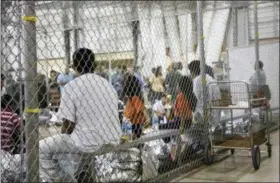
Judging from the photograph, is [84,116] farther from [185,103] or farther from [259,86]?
[259,86]

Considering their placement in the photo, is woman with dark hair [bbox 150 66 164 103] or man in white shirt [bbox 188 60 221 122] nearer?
man in white shirt [bbox 188 60 221 122]

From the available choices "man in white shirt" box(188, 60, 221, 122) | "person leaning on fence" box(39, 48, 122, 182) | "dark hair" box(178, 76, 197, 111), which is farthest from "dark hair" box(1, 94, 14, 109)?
"man in white shirt" box(188, 60, 221, 122)

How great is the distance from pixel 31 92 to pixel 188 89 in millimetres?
3006

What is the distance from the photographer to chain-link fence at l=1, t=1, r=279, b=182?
2.27 meters

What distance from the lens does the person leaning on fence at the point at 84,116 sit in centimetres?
269

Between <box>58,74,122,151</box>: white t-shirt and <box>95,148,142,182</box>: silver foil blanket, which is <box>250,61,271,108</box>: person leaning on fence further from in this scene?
<box>58,74,122,151</box>: white t-shirt

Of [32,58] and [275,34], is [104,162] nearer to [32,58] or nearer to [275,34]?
[32,58]

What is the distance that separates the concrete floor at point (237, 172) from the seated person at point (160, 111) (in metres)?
1.10

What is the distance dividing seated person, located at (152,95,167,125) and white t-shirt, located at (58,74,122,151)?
2352 millimetres

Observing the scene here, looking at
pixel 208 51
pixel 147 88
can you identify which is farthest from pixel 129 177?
pixel 208 51

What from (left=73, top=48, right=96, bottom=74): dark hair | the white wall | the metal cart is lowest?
the metal cart

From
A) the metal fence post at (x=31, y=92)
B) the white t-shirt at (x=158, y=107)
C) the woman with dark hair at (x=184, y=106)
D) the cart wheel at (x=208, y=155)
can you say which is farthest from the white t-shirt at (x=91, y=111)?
the white t-shirt at (x=158, y=107)

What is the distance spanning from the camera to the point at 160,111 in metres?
5.98

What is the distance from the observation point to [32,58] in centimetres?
206
